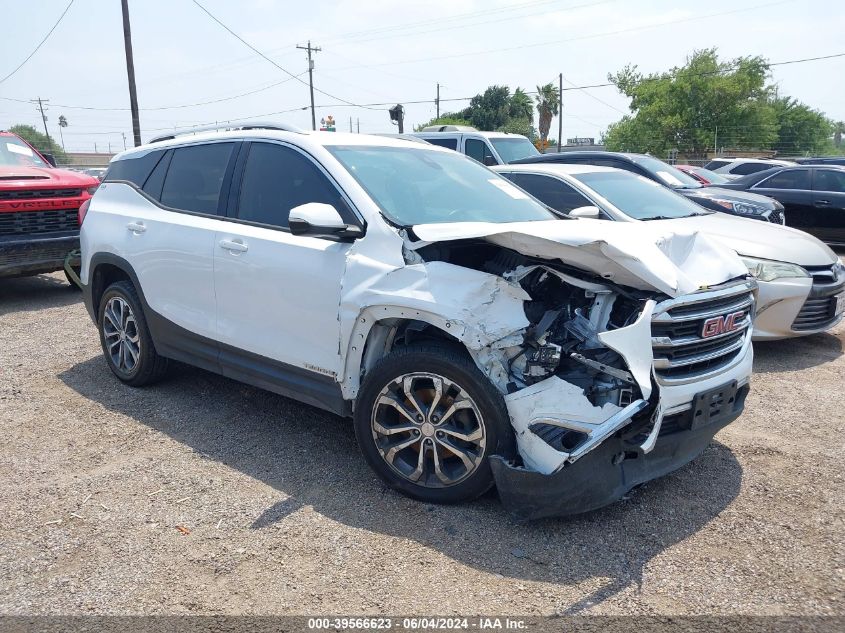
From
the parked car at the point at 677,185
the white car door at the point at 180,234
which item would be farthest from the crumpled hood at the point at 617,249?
the parked car at the point at 677,185

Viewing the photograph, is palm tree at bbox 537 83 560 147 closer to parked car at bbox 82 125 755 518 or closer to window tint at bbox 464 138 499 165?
window tint at bbox 464 138 499 165

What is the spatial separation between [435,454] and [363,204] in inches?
54.5

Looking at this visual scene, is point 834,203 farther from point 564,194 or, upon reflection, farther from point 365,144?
point 365,144

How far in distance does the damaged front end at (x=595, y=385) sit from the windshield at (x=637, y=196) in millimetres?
3431

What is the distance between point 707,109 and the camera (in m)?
49.3

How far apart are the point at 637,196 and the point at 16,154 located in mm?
8069

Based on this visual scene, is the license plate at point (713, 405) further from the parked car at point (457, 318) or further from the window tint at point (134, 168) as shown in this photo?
the window tint at point (134, 168)

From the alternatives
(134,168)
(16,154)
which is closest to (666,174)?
(134,168)

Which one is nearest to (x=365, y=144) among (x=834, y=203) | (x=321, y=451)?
(x=321, y=451)

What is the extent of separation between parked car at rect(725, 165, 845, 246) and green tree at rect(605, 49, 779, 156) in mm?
38717

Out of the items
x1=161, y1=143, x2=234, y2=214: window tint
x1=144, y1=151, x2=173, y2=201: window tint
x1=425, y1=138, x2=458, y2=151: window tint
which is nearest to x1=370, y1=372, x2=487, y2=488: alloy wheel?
x1=161, y1=143, x2=234, y2=214: window tint

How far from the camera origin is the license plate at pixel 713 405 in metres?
3.27

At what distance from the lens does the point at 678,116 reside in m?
49.3

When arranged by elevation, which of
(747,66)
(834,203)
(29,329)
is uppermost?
(747,66)
